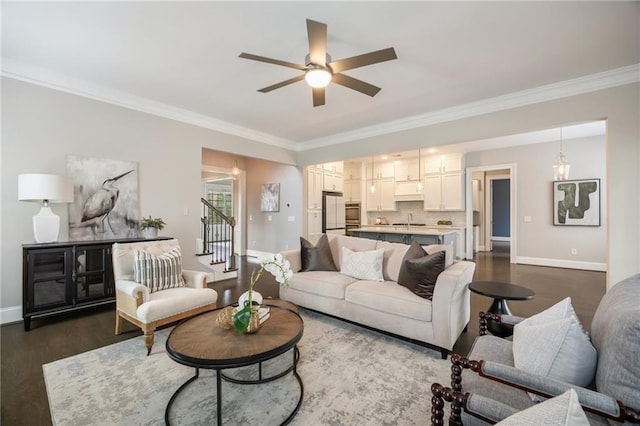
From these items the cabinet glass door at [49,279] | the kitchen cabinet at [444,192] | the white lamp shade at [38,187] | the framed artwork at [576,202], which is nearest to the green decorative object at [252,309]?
the cabinet glass door at [49,279]

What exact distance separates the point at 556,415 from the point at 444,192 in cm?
726

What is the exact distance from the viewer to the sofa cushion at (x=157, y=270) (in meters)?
2.75

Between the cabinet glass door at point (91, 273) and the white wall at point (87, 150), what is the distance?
1.61ft

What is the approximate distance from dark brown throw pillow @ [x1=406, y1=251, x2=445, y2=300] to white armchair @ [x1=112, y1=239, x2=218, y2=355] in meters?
2.10

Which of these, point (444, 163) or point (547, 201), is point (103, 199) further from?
point (547, 201)

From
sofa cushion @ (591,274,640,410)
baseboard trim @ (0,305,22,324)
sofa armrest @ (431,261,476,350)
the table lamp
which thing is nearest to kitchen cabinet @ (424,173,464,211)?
sofa armrest @ (431,261,476,350)

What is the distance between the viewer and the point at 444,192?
287 inches

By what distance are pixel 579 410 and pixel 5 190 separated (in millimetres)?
4825

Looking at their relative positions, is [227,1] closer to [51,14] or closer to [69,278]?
[51,14]

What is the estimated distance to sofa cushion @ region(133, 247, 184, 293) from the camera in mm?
2746

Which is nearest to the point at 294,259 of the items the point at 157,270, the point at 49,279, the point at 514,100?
the point at 157,270

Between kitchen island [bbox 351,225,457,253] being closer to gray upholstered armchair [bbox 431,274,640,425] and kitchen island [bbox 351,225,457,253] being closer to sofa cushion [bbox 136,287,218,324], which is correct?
sofa cushion [bbox 136,287,218,324]

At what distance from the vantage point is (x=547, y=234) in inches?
246

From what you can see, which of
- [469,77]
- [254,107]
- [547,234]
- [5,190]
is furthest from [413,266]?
[547,234]
